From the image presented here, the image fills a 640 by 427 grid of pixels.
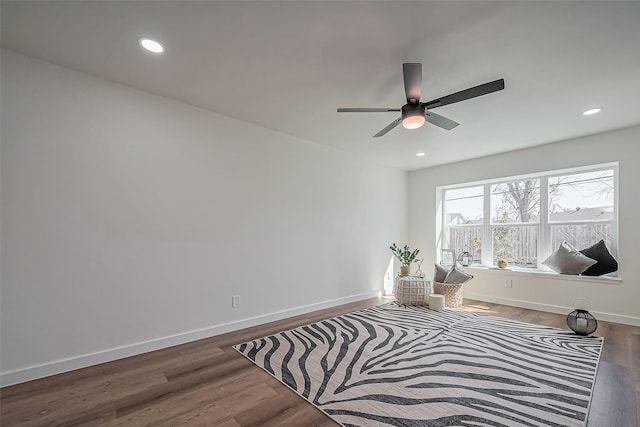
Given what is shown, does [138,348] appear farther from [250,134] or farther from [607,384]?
[607,384]

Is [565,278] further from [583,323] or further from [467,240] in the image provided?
[467,240]

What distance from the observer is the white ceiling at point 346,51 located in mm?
1843

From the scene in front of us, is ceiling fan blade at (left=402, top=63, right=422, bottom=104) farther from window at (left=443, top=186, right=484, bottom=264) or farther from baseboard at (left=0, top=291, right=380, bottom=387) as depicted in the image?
window at (left=443, top=186, right=484, bottom=264)

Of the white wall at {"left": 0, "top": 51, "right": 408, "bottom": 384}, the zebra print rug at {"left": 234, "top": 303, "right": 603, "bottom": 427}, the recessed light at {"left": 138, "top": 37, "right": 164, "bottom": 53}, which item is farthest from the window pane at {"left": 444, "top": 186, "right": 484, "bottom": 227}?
the recessed light at {"left": 138, "top": 37, "right": 164, "bottom": 53}

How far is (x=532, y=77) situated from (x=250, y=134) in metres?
3.08

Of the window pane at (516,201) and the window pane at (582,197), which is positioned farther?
the window pane at (516,201)

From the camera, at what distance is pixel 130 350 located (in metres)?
2.72

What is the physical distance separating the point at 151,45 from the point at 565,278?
5796mm

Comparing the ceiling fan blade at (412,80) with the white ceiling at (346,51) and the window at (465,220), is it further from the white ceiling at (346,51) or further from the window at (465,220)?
the window at (465,220)

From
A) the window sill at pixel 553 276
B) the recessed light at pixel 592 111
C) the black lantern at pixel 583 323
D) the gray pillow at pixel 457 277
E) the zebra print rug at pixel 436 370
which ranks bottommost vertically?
the zebra print rug at pixel 436 370

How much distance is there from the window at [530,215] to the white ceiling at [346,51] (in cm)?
122

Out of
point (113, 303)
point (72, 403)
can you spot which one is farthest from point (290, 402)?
point (113, 303)

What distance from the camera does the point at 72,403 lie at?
6.51 ft

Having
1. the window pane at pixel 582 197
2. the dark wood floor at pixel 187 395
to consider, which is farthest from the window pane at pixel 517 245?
the dark wood floor at pixel 187 395
